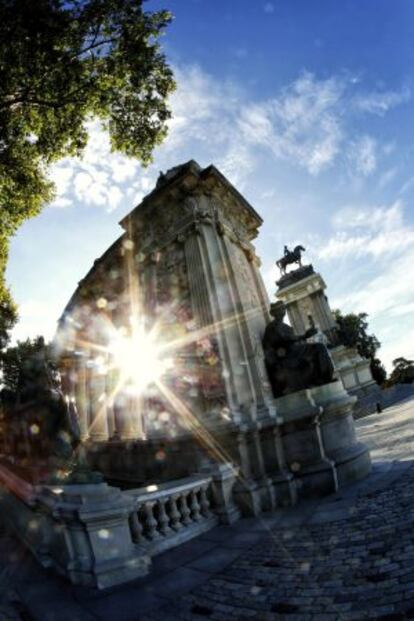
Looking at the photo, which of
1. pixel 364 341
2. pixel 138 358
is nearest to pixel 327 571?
pixel 138 358

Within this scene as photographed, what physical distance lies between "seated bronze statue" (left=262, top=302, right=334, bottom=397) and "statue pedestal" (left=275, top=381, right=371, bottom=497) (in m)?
0.56

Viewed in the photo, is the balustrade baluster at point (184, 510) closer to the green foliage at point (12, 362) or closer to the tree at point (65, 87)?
the tree at point (65, 87)

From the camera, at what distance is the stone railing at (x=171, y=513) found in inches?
199

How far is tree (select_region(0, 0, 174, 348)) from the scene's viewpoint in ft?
26.2

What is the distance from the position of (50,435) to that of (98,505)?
2074 millimetres

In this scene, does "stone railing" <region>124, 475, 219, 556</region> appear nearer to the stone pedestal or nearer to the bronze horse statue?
the stone pedestal

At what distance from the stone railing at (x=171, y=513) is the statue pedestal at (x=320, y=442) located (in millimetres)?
1856

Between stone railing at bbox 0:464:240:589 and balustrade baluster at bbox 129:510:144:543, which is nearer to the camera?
stone railing at bbox 0:464:240:589

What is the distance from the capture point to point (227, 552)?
477cm

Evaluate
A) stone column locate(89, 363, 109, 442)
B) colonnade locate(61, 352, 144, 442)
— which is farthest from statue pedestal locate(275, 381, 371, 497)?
stone column locate(89, 363, 109, 442)

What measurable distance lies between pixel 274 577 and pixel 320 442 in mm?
3736

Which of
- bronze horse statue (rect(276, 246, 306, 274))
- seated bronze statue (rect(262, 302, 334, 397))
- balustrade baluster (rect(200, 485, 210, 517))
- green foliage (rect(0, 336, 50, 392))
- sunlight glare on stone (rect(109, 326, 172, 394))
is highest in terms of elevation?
bronze horse statue (rect(276, 246, 306, 274))

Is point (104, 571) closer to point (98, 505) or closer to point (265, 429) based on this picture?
point (98, 505)

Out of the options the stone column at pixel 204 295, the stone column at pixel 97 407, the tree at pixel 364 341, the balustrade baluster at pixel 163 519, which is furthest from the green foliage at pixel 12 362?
the tree at pixel 364 341
